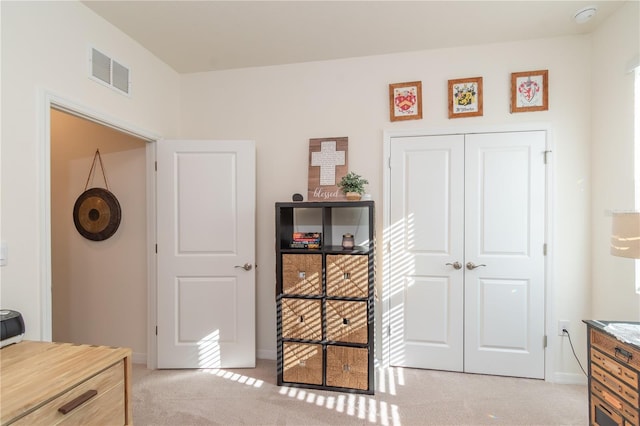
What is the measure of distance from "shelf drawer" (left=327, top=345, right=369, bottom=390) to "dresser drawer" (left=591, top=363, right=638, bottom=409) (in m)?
1.35

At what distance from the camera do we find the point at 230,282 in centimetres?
277

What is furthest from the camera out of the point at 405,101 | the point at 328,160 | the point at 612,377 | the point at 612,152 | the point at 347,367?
the point at 328,160

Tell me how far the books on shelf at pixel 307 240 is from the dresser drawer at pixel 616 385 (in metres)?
1.84

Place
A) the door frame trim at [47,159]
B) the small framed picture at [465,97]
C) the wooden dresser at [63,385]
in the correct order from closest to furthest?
the wooden dresser at [63,385] → the door frame trim at [47,159] → the small framed picture at [465,97]

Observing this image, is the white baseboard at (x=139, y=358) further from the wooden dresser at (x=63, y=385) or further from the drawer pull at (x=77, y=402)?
the drawer pull at (x=77, y=402)

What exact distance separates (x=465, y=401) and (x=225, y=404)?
5.74ft

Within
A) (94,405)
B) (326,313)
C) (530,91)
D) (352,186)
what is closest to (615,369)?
(326,313)

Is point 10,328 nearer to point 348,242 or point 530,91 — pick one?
point 348,242

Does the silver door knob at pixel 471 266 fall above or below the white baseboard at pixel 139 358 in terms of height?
above

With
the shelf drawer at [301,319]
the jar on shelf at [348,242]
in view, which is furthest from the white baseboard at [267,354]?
the jar on shelf at [348,242]

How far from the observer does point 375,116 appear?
2.80 m

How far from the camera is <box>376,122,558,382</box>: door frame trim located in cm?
249

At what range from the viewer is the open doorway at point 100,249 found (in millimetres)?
2914

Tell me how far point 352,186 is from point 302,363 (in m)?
1.48
